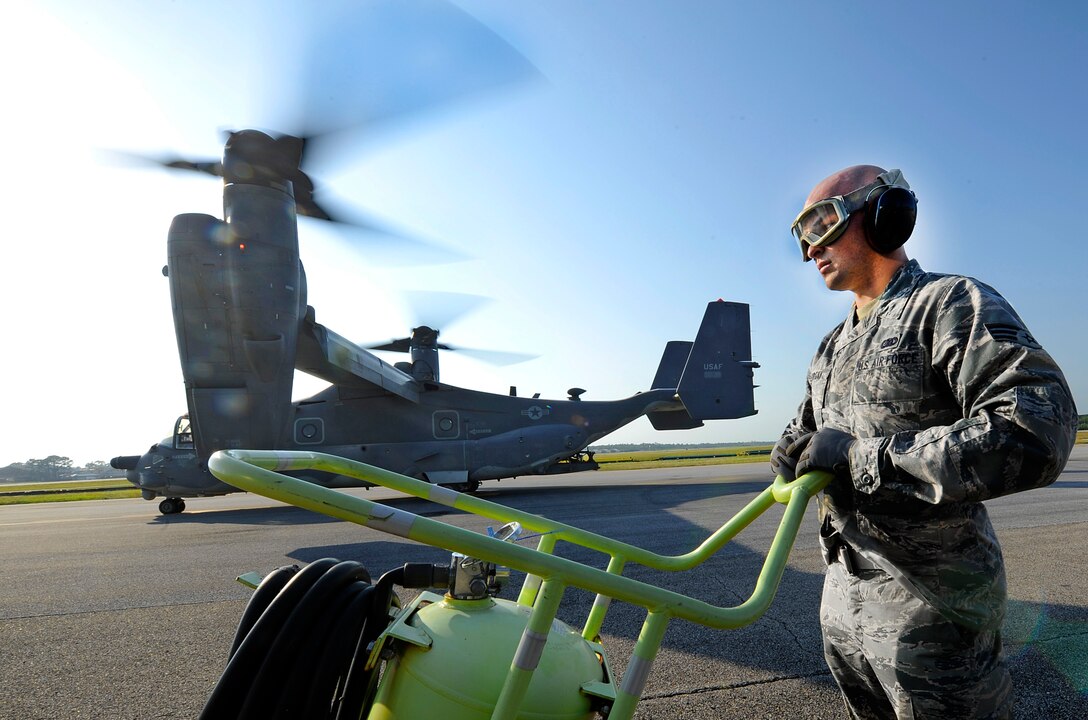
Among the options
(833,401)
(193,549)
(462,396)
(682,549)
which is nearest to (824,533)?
(833,401)

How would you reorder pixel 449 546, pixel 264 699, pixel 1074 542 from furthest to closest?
1. pixel 1074 542
2. pixel 264 699
3. pixel 449 546

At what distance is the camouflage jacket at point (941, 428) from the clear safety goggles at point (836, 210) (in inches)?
10.1

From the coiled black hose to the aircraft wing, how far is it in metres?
10.8

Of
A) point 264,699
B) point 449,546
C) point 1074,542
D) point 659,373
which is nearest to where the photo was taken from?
point 449,546

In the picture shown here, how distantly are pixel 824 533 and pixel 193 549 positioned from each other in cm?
816

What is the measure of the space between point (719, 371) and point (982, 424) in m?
17.8

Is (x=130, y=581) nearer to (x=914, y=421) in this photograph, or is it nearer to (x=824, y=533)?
(x=824, y=533)

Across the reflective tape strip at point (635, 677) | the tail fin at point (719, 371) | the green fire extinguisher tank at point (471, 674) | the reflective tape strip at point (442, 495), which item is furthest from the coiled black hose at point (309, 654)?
the tail fin at point (719, 371)

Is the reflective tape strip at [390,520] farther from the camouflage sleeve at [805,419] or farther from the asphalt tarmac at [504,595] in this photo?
the asphalt tarmac at [504,595]

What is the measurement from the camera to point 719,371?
18438mm

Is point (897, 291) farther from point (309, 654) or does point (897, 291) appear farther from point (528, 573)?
point (309, 654)

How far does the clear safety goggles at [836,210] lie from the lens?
5.95 feet

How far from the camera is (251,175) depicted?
9.49 m

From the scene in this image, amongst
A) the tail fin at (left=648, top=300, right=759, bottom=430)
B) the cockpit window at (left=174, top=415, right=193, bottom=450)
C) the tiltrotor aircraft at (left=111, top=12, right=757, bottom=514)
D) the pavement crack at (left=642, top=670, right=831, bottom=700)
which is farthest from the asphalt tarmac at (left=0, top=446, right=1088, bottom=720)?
the tail fin at (left=648, top=300, right=759, bottom=430)
